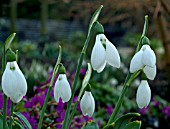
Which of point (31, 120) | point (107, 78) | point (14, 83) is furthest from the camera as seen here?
point (107, 78)

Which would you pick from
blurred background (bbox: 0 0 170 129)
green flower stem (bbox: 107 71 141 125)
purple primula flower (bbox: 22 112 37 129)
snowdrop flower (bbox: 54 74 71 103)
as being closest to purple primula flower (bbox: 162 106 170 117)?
blurred background (bbox: 0 0 170 129)

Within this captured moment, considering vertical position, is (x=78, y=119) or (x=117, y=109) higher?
(x=117, y=109)

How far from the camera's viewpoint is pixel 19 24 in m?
20.0

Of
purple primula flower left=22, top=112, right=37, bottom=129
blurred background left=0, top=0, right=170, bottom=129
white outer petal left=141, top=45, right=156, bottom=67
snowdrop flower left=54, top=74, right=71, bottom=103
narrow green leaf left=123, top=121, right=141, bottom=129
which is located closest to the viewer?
white outer petal left=141, top=45, right=156, bottom=67

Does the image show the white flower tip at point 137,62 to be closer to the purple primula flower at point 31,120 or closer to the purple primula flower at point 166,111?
the purple primula flower at point 31,120

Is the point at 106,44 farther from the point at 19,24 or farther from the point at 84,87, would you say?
the point at 19,24

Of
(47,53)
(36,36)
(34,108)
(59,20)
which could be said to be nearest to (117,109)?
(34,108)

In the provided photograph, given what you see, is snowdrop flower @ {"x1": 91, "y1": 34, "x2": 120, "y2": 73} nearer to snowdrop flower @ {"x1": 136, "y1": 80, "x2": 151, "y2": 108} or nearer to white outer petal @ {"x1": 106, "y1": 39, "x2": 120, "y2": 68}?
white outer petal @ {"x1": 106, "y1": 39, "x2": 120, "y2": 68}

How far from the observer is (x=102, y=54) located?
151 centimetres

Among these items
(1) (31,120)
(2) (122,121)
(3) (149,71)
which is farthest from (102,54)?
(1) (31,120)

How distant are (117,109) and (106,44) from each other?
1.14 ft

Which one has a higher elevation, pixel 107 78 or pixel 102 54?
pixel 102 54

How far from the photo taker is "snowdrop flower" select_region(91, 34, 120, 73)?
1512mm

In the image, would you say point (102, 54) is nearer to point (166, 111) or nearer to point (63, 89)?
point (63, 89)
